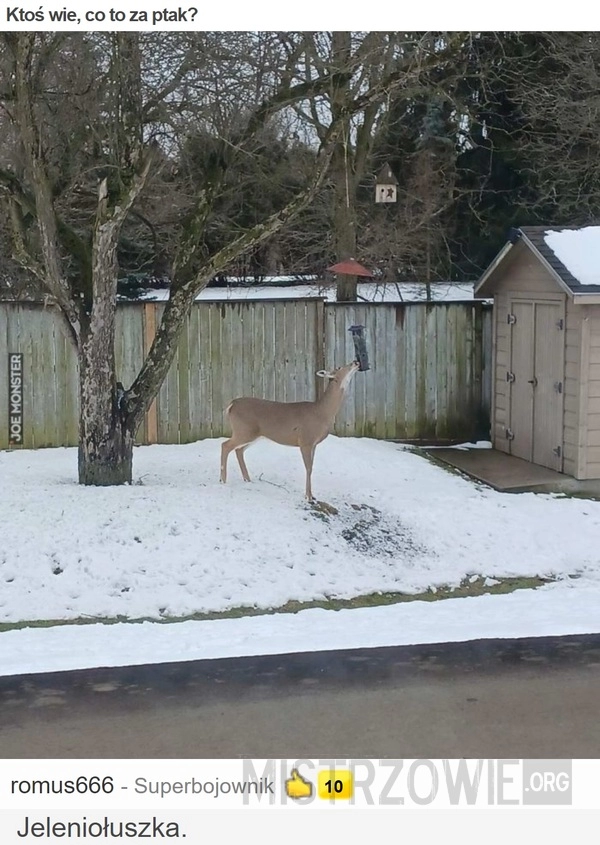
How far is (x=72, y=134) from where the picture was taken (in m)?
11.2

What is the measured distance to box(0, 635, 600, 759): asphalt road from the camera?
206 inches

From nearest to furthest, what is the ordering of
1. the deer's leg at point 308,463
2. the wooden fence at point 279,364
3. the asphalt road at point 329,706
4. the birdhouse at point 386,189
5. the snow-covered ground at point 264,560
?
the asphalt road at point 329,706 < the snow-covered ground at point 264,560 < the deer's leg at point 308,463 < the wooden fence at point 279,364 < the birdhouse at point 386,189

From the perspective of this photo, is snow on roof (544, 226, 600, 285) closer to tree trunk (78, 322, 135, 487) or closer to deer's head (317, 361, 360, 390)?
deer's head (317, 361, 360, 390)

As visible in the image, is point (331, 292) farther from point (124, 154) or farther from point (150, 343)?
point (124, 154)

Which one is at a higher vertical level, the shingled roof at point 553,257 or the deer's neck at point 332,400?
the shingled roof at point 553,257

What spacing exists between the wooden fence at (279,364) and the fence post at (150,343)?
0.01m

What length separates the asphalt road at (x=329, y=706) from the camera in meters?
5.24

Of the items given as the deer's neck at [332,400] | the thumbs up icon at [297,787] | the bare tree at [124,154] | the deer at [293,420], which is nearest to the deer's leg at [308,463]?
the deer at [293,420]

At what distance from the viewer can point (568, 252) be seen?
1187 centimetres

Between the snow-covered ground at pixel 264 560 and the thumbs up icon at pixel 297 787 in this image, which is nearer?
the thumbs up icon at pixel 297 787

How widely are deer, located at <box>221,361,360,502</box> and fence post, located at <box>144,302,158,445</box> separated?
304cm

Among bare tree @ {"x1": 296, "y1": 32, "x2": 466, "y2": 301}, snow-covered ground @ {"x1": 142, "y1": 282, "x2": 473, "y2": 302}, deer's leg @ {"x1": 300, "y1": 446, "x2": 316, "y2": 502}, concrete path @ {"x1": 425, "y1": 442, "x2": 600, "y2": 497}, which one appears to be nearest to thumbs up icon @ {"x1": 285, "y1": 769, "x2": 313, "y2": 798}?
deer's leg @ {"x1": 300, "y1": 446, "x2": 316, "y2": 502}

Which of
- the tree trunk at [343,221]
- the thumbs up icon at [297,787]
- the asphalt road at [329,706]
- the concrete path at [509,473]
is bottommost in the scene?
the asphalt road at [329,706]

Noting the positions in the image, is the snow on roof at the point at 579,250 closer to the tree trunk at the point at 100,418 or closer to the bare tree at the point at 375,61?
the bare tree at the point at 375,61
